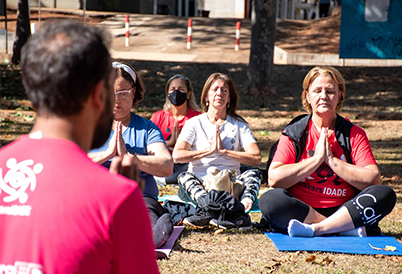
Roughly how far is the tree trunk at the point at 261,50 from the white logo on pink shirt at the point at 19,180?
39.3ft

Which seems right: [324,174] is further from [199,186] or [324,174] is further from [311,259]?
[199,186]

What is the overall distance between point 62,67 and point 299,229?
356 cm

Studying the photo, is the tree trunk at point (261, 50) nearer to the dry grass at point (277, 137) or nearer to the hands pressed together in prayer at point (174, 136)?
the dry grass at point (277, 137)

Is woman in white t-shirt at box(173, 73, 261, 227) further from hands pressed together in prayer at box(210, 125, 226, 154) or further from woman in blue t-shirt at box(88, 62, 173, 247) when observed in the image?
woman in blue t-shirt at box(88, 62, 173, 247)

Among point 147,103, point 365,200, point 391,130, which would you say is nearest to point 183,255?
point 365,200

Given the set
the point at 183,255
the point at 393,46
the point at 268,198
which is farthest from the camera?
the point at 393,46

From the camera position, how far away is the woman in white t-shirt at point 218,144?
220 inches

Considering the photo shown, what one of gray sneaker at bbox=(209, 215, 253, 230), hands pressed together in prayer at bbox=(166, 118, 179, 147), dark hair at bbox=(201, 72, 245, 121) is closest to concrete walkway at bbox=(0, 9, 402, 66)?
hands pressed together in prayer at bbox=(166, 118, 179, 147)

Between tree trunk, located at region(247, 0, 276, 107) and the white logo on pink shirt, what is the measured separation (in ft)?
39.3

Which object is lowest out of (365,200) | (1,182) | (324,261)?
(324,261)

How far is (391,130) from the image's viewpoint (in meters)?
11.0

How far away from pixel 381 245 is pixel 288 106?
9.10m

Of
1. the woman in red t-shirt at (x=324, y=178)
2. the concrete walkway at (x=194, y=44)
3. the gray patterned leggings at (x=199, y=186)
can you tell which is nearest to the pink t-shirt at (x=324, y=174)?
the woman in red t-shirt at (x=324, y=178)

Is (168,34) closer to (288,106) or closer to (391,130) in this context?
(288,106)
